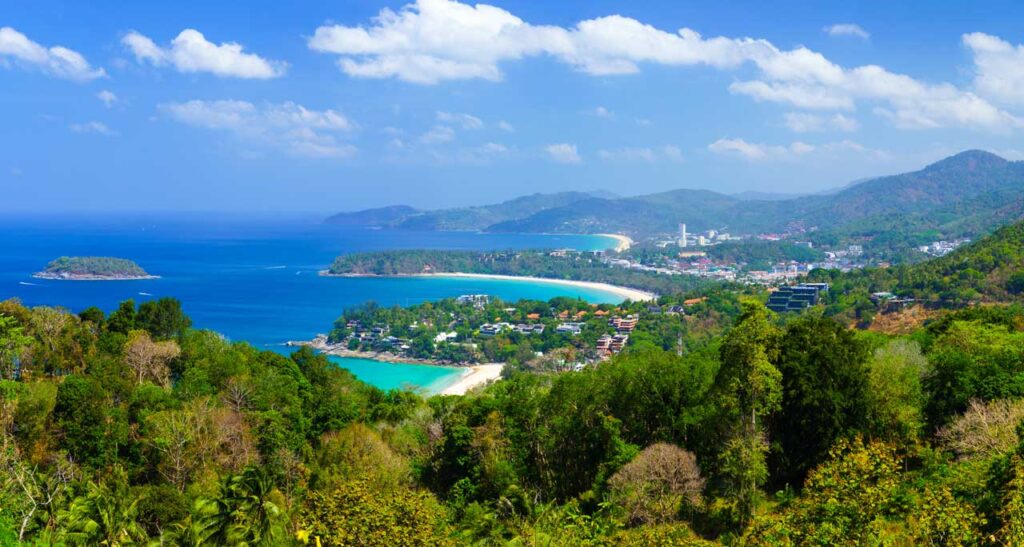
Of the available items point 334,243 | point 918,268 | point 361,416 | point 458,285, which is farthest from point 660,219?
point 361,416

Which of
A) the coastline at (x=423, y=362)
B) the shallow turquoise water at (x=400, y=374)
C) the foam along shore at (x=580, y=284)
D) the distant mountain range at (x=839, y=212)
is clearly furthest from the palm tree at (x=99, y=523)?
the distant mountain range at (x=839, y=212)

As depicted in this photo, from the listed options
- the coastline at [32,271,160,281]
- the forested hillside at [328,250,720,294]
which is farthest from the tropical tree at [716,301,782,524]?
the coastline at [32,271,160,281]

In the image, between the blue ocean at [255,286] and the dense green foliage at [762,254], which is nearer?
the blue ocean at [255,286]

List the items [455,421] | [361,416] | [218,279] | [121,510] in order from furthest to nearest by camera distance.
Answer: [218,279] → [361,416] → [455,421] → [121,510]

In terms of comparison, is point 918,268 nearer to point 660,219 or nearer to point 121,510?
point 121,510

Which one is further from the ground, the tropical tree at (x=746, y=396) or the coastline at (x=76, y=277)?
the tropical tree at (x=746, y=396)

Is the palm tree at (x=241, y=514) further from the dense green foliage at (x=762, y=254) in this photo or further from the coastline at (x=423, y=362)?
the dense green foliage at (x=762, y=254)
